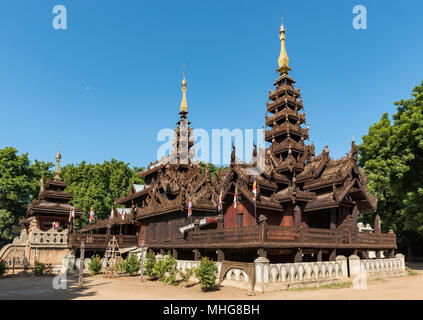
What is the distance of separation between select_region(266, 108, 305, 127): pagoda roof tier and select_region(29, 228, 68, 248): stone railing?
21.4m

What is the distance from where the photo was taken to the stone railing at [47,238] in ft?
94.4

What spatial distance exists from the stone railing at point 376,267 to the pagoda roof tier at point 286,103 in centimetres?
1489

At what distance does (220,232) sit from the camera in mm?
19000

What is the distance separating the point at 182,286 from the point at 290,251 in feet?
20.5

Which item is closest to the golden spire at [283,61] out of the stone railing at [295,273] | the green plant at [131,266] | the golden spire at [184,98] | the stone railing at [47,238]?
the golden spire at [184,98]

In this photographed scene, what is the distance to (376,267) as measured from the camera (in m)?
21.0

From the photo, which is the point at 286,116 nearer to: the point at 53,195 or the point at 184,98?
the point at 184,98

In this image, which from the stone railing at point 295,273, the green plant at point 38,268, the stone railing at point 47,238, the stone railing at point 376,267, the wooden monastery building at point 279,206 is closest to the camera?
the stone railing at point 295,273

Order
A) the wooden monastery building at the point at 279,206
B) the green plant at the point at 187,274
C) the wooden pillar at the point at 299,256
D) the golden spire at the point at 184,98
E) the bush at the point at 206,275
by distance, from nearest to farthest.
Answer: the bush at the point at 206,275
the wooden pillar at the point at 299,256
the wooden monastery building at the point at 279,206
the green plant at the point at 187,274
the golden spire at the point at 184,98

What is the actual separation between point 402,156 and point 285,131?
10.3 metres

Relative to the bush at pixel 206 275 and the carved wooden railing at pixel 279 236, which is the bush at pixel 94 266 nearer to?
the carved wooden railing at pixel 279 236
